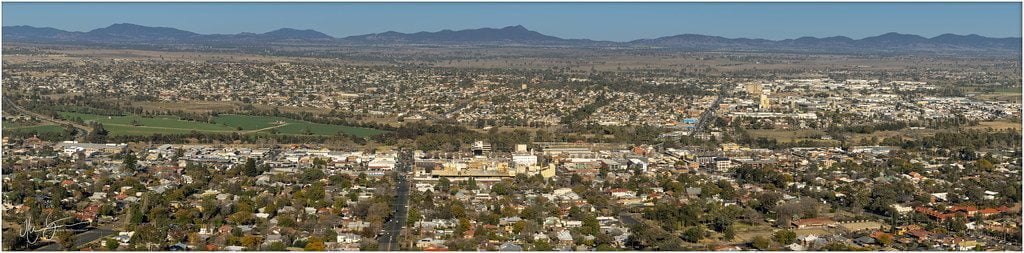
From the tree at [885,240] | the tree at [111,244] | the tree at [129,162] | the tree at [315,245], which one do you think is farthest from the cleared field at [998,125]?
the tree at [111,244]

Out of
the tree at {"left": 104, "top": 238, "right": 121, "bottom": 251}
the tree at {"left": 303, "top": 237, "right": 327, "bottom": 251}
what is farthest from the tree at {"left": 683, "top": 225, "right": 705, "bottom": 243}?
the tree at {"left": 104, "top": 238, "right": 121, "bottom": 251}

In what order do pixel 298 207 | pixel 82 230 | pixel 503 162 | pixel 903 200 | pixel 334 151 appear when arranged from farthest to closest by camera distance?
pixel 334 151, pixel 503 162, pixel 903 200, pixel 298 207, pixel 82 230

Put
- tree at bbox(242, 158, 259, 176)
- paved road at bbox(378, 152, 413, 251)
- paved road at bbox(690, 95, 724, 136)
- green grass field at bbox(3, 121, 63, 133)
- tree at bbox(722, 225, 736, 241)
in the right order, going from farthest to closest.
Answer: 1. paved road at bbox(690, 95, 724, 136)
2. green grass field at bbox(3, 121, 63, 133)
3. tree at bbox(242, 158, 259, 176)
4. tree at bbox(722, 225, 736, 241)
5. paved road at bbox(378, 152, 413, 251)

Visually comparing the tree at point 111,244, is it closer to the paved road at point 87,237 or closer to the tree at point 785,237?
the paved road at point 87,237

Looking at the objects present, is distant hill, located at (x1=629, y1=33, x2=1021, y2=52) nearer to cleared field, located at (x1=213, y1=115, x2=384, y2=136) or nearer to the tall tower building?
the tall tower building

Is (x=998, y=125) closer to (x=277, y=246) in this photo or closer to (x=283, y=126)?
(x=283, y=126)

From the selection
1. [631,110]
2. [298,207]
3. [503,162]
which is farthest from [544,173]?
[631,110]

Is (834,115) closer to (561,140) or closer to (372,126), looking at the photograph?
(561,140)
